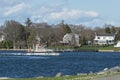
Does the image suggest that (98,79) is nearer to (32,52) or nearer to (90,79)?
(90,79)

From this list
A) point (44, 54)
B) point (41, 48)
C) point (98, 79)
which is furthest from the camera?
point (41, 48)

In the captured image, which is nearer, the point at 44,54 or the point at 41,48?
the point at 44,54

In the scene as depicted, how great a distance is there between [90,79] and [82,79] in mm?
491

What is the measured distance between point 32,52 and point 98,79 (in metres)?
140

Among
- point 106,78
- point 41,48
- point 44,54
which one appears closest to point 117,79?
point 106,78

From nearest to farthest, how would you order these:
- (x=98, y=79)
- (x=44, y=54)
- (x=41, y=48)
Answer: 1. (x=98, y=79)
2. (x=44, y=54)
3. (x=41, y=48)

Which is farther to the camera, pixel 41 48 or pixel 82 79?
pixel 41 48

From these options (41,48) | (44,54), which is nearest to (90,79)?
(44,54)

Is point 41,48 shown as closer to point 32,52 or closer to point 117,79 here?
point 32,52

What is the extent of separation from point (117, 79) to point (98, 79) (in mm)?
1169

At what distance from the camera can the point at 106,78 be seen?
93.5ft

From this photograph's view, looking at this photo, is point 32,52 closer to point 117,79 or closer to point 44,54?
point 44,54

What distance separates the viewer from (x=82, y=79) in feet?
91.7

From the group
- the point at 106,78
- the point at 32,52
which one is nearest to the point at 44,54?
the point at 32,52
